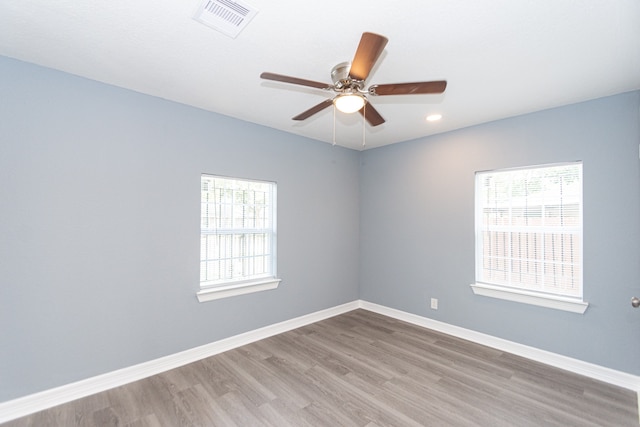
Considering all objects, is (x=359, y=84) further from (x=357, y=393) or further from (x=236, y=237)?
(x=357, y=393)

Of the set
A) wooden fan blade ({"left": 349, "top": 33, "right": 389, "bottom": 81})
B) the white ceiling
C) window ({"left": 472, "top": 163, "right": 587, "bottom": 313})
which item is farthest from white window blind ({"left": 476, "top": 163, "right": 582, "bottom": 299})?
wooden fan blade ({"left": 349, "top": 33, "right": 389, "bottom": 81})

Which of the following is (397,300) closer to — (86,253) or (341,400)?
(341,400)

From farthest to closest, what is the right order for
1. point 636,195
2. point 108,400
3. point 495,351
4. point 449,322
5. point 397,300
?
point 397,300
point 449,322
point 495,351
point 636,195
point 108,400

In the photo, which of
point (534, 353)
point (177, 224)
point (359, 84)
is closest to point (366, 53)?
point (359, 84)

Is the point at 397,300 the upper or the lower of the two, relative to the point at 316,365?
upper

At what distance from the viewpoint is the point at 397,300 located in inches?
162

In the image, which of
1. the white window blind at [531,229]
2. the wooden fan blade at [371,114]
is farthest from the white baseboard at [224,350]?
the wooden fan blade at [371,114]

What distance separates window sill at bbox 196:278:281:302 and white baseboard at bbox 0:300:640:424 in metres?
0.47

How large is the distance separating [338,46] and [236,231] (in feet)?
7.19

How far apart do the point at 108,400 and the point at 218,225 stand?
1.68 meters

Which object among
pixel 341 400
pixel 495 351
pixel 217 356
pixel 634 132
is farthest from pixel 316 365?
pixel 634 132

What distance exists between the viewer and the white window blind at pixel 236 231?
308cm

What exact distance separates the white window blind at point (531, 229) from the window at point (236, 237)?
2.50 metres

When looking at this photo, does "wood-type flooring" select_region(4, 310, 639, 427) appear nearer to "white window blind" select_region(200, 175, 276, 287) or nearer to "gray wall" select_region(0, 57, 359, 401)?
"gray wall" select_region(0, 57, 359, 401)
